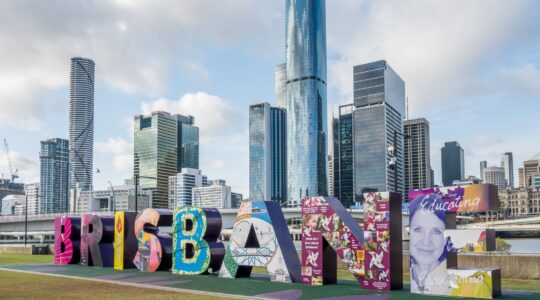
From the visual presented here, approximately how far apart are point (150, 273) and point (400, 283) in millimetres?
14079

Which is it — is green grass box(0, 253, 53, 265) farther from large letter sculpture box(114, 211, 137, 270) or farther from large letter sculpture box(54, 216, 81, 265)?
large letter sculpture box(114, 211, 137, 270)

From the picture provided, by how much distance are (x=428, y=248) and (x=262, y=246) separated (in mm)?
7872

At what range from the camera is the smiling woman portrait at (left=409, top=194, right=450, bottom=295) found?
21.3m

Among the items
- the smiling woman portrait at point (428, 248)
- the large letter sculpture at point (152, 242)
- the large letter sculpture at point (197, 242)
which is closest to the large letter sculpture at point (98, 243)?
the large letter sculpture at point (152, 242)

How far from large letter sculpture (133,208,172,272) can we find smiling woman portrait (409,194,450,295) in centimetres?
1478

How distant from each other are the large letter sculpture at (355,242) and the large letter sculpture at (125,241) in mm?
13378

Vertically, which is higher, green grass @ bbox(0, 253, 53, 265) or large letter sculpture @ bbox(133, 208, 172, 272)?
large letter sculpture @ bbox(133, 208, 172, 272)

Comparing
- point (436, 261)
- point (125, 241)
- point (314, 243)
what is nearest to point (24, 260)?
point (125, 241)

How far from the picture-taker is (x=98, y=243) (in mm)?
35875

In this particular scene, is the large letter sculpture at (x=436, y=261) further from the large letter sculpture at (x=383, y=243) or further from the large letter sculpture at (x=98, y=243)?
the large letter sculpture at (x=98, y=243)

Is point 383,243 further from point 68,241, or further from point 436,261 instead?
point 68,241

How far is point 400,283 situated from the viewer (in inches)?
903

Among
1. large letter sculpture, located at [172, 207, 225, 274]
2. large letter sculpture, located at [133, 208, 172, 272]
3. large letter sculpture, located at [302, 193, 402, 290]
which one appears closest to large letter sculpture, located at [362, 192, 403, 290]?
large letter sculpture, located at [302, 193, 402, 290]

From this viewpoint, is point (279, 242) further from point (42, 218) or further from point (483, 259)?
point (42, 218)
